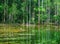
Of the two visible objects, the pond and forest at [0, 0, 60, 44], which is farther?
forest at [0, 0, 60, 44]

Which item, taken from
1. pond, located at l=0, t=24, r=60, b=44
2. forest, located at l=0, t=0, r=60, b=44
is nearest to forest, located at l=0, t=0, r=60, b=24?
forest, located at l=0, t=0, r=60, b=44

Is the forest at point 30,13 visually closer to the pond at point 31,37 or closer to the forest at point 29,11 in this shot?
the forest at point 29,11

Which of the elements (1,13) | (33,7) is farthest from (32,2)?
(1,13)

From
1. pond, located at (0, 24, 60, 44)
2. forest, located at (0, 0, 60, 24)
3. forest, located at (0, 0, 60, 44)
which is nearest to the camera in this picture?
pond, located at (0, 24, 60, 44)

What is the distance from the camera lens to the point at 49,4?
4669 centimetres

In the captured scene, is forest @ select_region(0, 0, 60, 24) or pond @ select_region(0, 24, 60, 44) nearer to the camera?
pond @ select_region(0, 24, 60, 44)

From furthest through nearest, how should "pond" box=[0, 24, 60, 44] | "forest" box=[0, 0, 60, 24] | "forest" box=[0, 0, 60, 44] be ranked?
"forest" box=[0, 0, 60, 24]
"forest" box=[0, 0, 60, 44]
"pond" box=[0, 24, 60, 44]

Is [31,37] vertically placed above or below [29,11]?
below

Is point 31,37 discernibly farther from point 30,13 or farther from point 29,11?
point 29,11

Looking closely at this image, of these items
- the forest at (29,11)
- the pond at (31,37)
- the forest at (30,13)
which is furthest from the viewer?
the forest at (29,11)

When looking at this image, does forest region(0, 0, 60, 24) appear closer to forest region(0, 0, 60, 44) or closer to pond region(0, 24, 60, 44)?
forest region(0, 0, 60, 44)

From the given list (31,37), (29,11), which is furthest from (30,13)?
(31,37)

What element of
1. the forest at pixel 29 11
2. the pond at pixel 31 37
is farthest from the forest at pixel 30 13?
the pond at pixel 31 37

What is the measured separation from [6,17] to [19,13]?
2.56 metres
